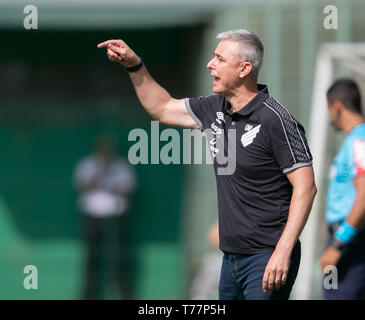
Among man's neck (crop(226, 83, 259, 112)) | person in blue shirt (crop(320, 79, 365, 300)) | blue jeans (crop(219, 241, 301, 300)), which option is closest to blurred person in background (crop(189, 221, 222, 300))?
person in blue shirt (crop(320, 79, 365, 300))

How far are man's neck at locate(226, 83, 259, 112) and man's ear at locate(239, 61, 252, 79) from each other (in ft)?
0.28

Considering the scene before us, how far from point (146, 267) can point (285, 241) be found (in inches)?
Answer: 299

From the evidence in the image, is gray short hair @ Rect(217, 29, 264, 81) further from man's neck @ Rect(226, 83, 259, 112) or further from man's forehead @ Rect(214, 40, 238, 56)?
man's neck @ Rect(226, 83, 259, 112)

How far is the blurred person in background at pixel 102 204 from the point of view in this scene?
11438 mm

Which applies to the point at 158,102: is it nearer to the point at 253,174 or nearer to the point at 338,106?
the point at 253,174

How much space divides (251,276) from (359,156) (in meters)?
1.42

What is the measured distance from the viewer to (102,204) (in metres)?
11.5

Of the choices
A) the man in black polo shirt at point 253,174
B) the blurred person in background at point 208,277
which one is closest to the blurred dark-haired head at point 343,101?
the man in black polo shirt at point 253,174

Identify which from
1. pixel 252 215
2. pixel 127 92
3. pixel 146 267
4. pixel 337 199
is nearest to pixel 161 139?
pixel 127 92

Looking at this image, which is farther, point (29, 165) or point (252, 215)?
point (29, 165)

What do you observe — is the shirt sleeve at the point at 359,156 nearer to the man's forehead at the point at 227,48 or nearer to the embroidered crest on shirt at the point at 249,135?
the embroidered crest on shirt at the point at 249,135

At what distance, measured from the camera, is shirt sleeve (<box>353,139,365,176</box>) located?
5746 mm
